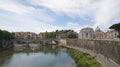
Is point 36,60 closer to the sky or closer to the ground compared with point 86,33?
closer to the ground

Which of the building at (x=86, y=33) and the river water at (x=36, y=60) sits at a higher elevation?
the building at (x=86, y=33)

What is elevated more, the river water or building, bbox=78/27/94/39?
building, bbox=78/27/94/39

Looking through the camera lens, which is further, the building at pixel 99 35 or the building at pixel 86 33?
the building at pixel 86 33

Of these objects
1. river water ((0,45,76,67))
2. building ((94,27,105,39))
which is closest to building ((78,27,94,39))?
building ((94,27,105,39))

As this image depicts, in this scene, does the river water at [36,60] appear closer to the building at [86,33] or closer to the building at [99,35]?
the building at [99,35]

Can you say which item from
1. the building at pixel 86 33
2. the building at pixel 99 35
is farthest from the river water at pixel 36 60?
the building at pixel 86 33

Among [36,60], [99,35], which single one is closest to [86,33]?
[99,35]

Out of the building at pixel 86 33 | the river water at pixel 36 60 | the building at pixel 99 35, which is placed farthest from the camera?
the building at pixel 86 33

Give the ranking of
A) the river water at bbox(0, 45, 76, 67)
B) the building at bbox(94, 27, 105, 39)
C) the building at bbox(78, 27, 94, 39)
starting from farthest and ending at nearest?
the building at bbox(78, 27, 94, 39) → the building at bbox(94, 27, 105, 39) → the river water at bbox(0, 45, 76, 67)

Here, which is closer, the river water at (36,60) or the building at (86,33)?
the river water at (36,60)

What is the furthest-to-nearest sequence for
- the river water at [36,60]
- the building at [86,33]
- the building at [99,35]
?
the building at [86,33]
the building at [99,35]
the river water at [36,60]

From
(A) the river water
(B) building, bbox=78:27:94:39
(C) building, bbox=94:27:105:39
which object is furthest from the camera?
(B) building, bbox=78:27:94:39

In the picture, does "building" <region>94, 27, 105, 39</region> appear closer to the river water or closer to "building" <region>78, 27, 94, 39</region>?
"building" <region>78, 27, 94, 39</region>

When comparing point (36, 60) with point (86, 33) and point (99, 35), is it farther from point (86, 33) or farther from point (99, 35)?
point (86, 33)
